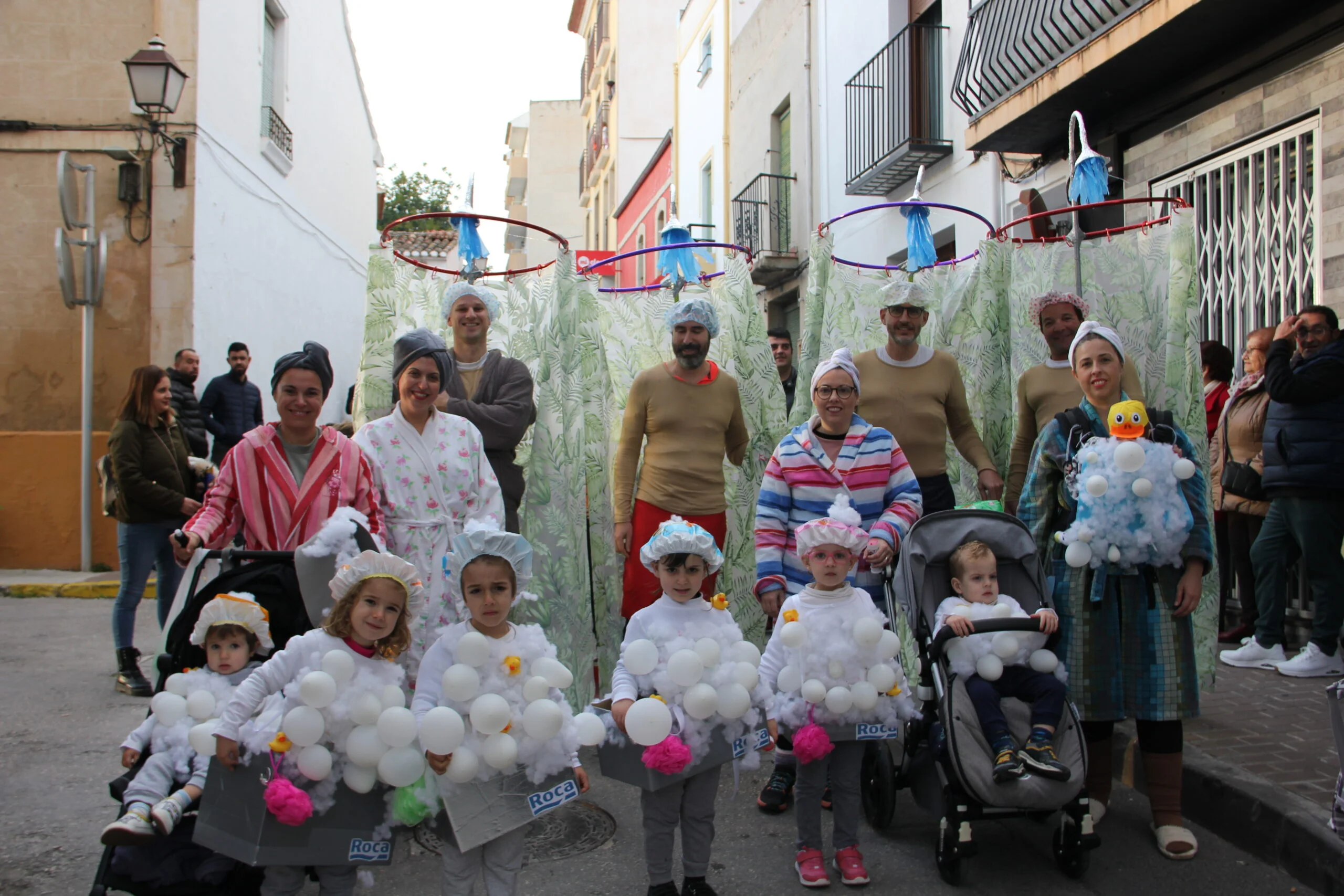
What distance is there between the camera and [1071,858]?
3381 mm

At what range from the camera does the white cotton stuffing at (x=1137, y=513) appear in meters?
3.64

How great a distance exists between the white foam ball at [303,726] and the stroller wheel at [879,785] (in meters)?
2.01

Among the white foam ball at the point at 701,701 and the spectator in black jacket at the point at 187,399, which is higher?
the spectator in black jacket at the point at 187,399

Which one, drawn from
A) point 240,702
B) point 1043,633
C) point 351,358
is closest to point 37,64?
point 351,358

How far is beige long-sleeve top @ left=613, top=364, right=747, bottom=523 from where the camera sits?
190 inches

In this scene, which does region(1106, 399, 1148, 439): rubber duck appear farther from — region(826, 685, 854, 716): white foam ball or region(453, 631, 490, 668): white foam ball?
region(453, 631, 490, 668): white foam ball

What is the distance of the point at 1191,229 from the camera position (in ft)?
16.9

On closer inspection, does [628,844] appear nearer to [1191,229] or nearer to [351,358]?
[1191,229]

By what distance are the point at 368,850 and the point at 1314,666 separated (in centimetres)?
524

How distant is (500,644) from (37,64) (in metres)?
10.7

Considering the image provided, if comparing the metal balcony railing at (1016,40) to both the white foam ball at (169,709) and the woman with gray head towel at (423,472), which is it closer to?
the woman with gray head towel at (423,472)

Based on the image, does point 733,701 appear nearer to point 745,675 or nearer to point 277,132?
point 745,675

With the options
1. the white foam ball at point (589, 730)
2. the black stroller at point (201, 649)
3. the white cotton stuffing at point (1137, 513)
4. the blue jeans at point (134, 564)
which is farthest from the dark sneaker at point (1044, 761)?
the blue jeans at point (134, 564)

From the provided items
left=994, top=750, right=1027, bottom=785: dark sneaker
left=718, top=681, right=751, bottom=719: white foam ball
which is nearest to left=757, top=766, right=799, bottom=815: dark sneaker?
left=994, top=750, right=1027, bottom=785: dark sneaker
